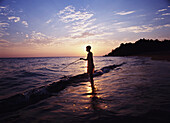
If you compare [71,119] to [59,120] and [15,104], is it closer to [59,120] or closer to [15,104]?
[59,120]

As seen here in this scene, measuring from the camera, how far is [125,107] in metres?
2.95

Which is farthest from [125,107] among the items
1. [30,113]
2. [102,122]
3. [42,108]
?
[30,113]

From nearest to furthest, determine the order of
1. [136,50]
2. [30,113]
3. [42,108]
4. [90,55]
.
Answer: [30,113]
[42,108]
[90,55]
[136,50]

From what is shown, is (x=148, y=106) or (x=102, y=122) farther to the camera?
(x=148, y=106)

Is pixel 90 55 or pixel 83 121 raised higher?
pixel 90 55

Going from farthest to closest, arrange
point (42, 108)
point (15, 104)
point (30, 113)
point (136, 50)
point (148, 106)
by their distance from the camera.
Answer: point (136, 50) → point (15, 104) → point (42, 108) → point (30, 113) → point (148, 106)

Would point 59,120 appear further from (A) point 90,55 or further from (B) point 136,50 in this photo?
(B) point 136,50

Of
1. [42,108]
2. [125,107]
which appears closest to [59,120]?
[42,108]

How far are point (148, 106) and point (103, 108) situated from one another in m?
1.38

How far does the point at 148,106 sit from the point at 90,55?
12.7 ft

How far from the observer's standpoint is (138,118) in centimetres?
238

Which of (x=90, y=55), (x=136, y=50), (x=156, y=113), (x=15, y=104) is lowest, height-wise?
(x=15, y=104)

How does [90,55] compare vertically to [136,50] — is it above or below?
below

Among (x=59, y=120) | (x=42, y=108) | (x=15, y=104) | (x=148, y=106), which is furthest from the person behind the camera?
(x=15, y=104)
